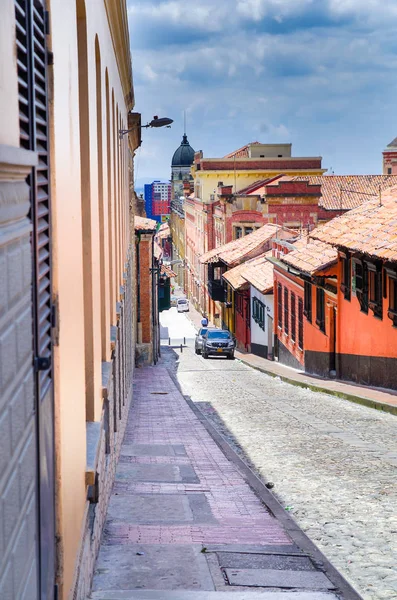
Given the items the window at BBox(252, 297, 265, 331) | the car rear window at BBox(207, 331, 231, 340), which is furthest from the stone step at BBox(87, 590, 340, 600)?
the car rear window at BBox(207, 331, 231, 340)

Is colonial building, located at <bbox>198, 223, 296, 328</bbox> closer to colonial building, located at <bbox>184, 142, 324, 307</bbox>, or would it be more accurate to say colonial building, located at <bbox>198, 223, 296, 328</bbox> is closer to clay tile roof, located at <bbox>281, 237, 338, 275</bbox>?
colonial building, located at <bbox>184, 142, 324, 307</bbox>

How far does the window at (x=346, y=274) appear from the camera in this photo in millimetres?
20688

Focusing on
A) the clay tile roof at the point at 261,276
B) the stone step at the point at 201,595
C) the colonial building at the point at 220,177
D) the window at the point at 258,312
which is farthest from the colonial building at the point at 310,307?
the colonial building at the point at 220,177

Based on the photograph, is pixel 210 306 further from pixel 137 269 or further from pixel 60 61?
pixel 60 61

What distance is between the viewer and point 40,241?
316cm

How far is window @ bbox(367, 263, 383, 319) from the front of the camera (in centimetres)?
1797

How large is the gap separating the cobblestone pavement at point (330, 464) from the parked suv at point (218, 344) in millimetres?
15346

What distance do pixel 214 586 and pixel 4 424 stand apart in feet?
14.3

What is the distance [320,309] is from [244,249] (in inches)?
834

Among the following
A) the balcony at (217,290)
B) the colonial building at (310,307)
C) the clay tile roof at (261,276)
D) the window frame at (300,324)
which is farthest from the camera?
the balcony at (217,290)

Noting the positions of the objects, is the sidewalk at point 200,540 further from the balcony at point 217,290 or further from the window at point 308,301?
the balcony at point 217,290

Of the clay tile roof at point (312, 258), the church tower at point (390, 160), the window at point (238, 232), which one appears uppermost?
the church tower at point (390, 160)

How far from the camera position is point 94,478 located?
5242 millimetres

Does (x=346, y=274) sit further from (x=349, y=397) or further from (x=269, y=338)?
(x=269, y=338)
